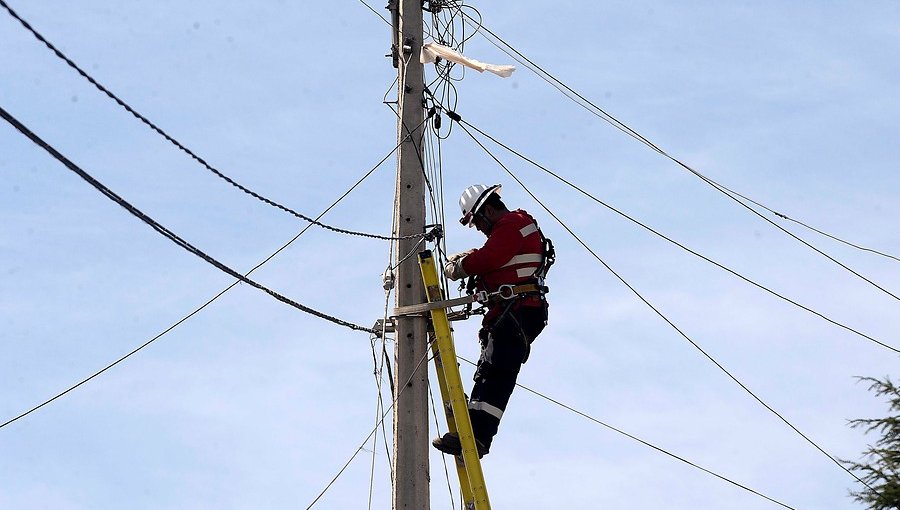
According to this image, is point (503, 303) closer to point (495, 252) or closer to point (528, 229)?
point (495, 252)

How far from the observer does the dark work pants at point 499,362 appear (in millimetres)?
10758

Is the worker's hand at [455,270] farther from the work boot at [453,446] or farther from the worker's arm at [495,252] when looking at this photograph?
the work boot at [453,446]

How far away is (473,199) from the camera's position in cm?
1135

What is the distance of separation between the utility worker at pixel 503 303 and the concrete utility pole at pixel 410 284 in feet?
0.88

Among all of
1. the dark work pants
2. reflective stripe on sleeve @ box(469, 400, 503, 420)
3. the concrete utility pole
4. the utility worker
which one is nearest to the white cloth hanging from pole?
the concrete utility pole

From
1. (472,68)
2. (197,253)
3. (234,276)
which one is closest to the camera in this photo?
(197,253)

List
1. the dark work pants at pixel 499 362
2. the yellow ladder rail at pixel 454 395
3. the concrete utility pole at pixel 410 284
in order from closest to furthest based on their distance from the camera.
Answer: the yellow ladder rail at pixel 454 395
the concrete utility pole at pixel 410 284
the dark work pants at pixel 499 362

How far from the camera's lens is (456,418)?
413 inches

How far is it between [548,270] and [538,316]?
413 millimetres

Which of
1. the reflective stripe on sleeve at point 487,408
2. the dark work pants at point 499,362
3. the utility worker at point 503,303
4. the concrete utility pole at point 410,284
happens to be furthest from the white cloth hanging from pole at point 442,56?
the reflective stripe on sleeve at point 487,408

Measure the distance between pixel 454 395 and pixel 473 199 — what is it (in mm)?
1712

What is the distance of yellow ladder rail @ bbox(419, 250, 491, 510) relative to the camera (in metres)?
10.3

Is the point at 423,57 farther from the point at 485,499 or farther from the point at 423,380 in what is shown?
the point at 485,499

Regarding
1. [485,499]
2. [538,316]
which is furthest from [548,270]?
[485,499]
